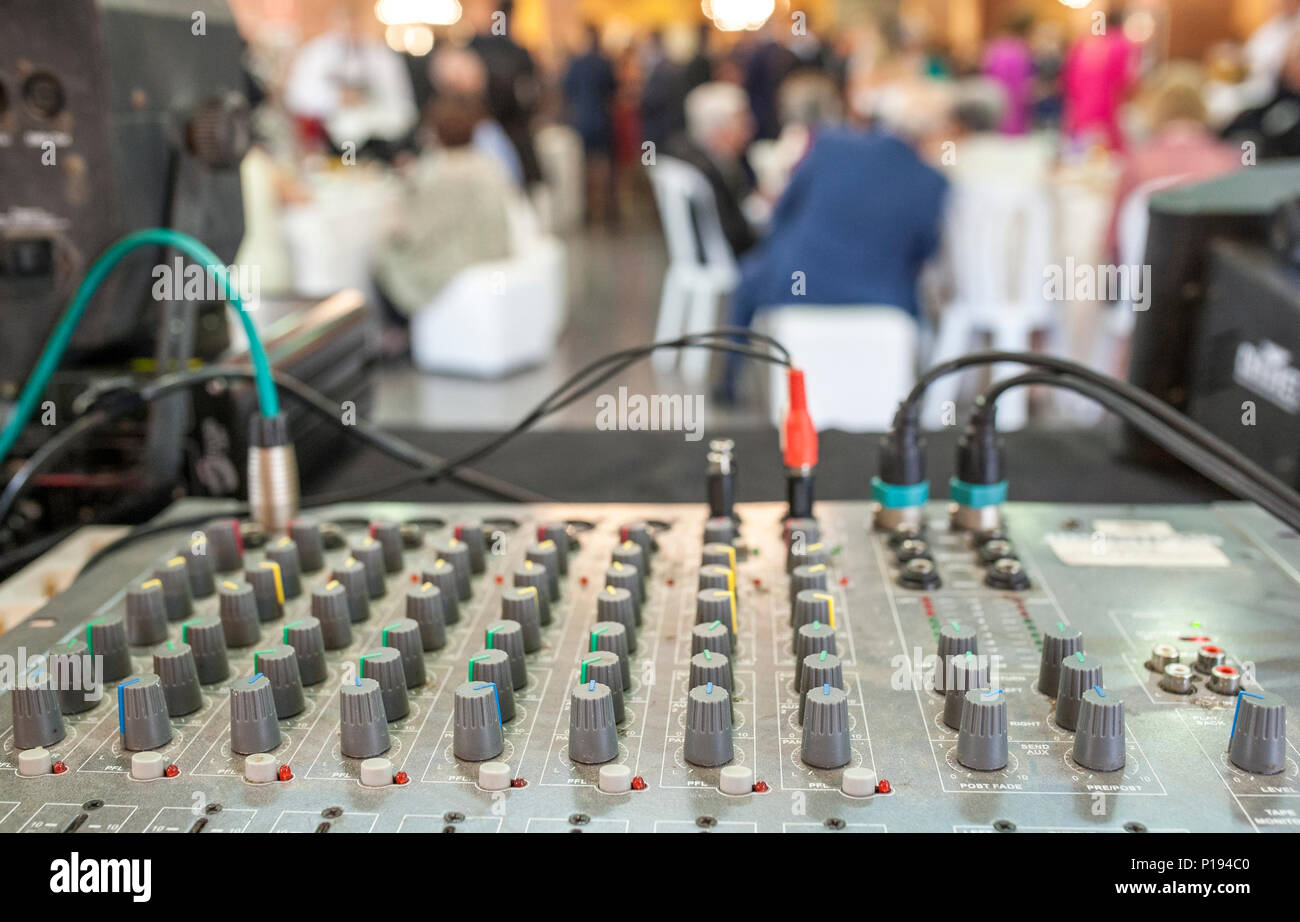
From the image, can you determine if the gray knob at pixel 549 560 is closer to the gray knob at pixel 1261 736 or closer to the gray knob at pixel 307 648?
the gray knob at pixel 307 648

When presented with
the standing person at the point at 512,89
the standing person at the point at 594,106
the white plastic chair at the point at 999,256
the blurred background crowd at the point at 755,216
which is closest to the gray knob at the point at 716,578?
the blurred background crowd at the point at 755,216

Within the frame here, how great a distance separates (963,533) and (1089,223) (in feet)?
13.1

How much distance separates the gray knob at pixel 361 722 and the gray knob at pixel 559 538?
0.28m

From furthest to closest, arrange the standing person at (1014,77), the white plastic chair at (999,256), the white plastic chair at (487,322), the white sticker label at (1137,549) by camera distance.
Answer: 1. the standing person at (1014,77)
2. the white plastic chair at (487,322)
3. the white plastic chair at (999,256)
4. the white sticker label at (1137,549)

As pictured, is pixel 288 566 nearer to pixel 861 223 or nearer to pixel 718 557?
pixel 718 557

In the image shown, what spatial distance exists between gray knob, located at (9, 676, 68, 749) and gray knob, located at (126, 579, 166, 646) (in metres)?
0.13

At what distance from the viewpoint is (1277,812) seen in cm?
64

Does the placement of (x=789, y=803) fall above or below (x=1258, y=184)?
below

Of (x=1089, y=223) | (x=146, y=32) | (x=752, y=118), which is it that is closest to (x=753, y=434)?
(x=146, y=32)

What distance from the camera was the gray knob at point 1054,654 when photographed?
0.78 m

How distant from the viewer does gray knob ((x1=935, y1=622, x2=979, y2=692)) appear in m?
0.78

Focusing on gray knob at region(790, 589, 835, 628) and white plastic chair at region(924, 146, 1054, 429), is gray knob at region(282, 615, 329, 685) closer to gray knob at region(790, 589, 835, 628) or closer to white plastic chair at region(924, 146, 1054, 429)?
gray knob at region(790, 589, 835, 628)
